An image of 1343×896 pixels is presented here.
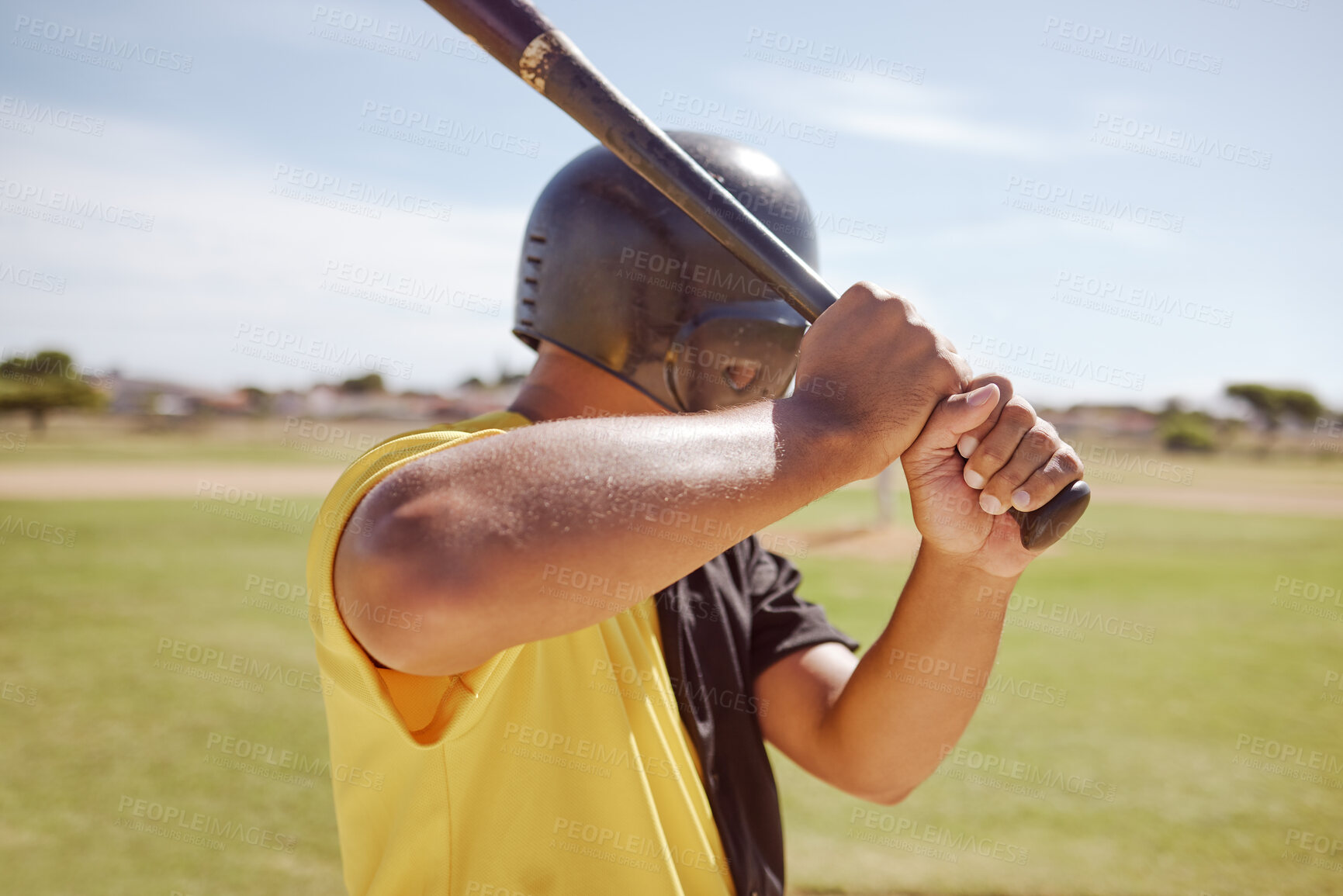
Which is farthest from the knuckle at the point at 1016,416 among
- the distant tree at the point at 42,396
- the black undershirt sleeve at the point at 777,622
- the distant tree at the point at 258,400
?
the distant tree at the point at 258,400

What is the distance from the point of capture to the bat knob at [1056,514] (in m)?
1.52

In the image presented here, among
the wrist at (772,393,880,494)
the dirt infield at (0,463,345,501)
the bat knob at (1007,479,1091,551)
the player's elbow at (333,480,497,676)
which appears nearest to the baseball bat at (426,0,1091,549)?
the bat knob at (1007,479,1091,551)

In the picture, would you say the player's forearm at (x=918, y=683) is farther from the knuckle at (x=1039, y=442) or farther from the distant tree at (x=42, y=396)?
the distant tree at (x=42, y=396)

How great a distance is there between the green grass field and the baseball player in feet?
9.58

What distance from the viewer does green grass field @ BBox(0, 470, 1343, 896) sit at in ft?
14.9

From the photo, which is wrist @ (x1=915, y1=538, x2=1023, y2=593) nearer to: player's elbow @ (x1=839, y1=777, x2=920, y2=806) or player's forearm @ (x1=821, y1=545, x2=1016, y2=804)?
player's forearm @ (x1=821, y1=545, x2=1016, y2=804)

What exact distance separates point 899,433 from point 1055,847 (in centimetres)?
481

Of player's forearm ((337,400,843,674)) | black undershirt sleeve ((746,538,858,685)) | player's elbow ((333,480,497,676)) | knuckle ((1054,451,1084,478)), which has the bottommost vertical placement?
black undershirt sleeve ((746,538,858,685))

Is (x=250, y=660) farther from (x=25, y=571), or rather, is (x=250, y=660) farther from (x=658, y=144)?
(x=658, y=144)

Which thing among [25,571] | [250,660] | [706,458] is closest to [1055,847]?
[706,458]

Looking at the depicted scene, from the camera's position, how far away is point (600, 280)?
85.6 inches

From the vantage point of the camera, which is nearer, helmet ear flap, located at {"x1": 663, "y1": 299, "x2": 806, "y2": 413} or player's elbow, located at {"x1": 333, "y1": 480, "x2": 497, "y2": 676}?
player's elbow, located at {"x1": 333, "y1": 480, "x2": 497, "y2": 676}

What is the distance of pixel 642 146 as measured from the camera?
1474 mm

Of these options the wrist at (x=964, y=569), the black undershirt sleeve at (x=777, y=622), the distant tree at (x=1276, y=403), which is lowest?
the black undershirt sleeve at (x=777, y=622)
